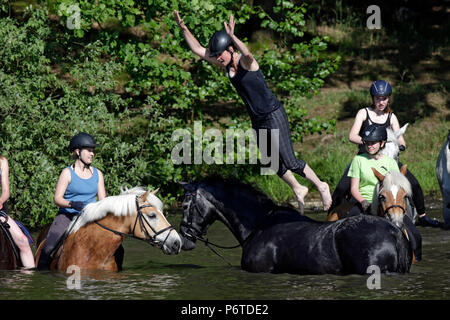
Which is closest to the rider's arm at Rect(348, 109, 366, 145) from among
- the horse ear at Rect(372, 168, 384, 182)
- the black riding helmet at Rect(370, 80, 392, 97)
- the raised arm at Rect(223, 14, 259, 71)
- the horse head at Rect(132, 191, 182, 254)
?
the black riding helmet at Rect(370, 80, 392, 97)

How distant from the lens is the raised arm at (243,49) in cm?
959

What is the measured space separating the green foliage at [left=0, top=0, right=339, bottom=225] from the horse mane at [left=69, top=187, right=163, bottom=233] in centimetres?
532

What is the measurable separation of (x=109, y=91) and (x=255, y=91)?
7748 mm

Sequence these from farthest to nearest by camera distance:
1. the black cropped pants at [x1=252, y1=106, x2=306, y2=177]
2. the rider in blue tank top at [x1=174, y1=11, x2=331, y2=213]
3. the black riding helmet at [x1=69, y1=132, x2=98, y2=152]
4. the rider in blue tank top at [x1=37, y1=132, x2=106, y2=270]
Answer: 1. the black riding helmet at [x1=69, y1=132, x2=98, y2=152]
2. the rider in blue tank top at [x1=37, y1=132, x2=106, y2=270]
3. the black cropped pants at [x1=252, y1=106, x2=306, y2=177]
4. the rider in blue tank top at [x1=174, y1=11, x2=331, y2=213]

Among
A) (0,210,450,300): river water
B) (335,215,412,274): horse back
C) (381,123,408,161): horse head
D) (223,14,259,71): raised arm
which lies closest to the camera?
(0,210,450,300): river water

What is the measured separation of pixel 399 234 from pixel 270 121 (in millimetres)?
2097

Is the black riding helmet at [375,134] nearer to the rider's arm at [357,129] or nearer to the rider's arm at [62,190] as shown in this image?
the rider's arm at [357,129]

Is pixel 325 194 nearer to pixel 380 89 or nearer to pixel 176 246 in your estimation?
pixel 176 246

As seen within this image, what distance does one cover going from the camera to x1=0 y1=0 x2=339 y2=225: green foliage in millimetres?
15891

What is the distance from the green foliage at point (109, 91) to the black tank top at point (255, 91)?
6.23 meters

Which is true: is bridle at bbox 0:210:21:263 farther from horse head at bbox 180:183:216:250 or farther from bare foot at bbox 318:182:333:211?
bare foot at bbox 318:182:333:211

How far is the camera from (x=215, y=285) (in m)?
9.74

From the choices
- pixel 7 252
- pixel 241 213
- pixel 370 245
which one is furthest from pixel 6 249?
pixel 370 245
